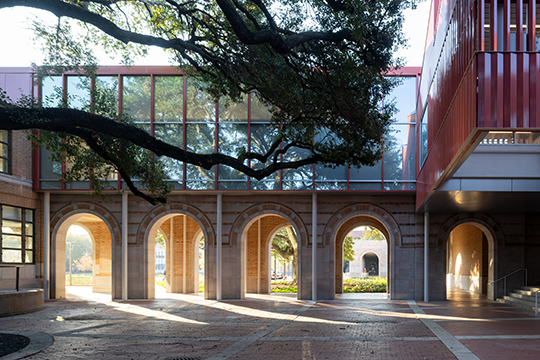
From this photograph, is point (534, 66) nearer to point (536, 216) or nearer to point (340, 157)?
point (340, 157)

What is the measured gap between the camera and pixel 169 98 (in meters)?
19.9

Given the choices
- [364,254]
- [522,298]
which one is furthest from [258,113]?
[364,254]

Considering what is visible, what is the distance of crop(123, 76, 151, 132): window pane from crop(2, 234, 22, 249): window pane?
6.58 meters

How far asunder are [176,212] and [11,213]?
6.32 m

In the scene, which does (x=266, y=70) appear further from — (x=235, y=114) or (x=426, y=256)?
(x=426, y=256)

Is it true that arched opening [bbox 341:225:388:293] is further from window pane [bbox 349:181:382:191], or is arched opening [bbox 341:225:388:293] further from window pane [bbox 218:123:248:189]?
window pane [bbox 218:123:248:189]

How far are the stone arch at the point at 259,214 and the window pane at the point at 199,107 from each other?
405 cm

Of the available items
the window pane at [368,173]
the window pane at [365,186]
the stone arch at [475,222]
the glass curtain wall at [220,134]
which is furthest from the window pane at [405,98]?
the stone arch at [475,222]

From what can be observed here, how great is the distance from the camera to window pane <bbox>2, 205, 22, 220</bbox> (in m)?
18.6

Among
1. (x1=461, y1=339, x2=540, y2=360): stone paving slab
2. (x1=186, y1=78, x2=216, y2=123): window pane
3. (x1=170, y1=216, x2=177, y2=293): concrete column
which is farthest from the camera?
(x1=170, y1=216, x2=177, y2=293): concrete column

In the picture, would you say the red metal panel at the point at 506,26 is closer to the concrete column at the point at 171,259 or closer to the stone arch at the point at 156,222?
the stone arch at the point at 156,222

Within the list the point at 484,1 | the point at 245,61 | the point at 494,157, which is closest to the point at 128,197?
the point at 245,61

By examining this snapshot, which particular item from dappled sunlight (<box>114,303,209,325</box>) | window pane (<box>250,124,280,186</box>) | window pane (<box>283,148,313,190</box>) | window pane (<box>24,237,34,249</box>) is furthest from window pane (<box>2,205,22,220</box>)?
window pane (<box>283,148,313,190</box>)

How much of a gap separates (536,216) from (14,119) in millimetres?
19578
